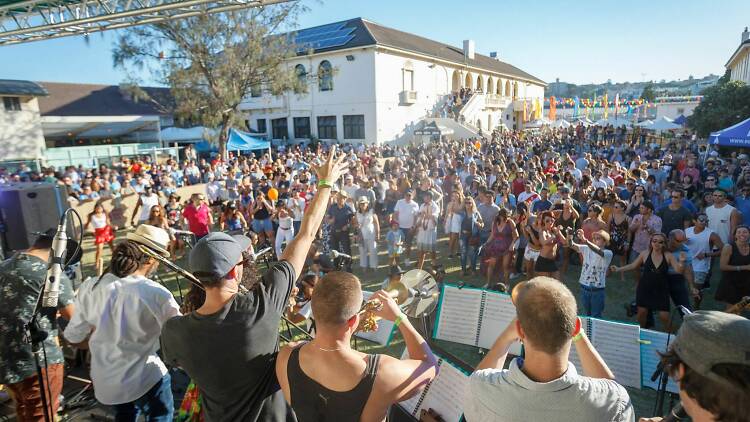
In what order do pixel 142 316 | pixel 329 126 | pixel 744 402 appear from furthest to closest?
pixel 329 126, pixel 142 316, pixel 744 402

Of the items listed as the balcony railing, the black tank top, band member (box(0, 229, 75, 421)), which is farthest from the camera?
the balcony railing

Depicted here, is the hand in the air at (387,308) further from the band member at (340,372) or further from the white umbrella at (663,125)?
the white umbrella at (663,125)

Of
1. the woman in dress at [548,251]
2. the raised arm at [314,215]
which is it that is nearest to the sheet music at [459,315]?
the woman in dress at [548,251]

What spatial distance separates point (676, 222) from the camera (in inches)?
281

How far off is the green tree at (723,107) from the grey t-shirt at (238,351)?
27.0 meters

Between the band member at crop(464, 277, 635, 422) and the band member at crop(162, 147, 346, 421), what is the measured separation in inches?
40.6

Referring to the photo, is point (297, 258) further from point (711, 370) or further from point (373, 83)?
point (373, 83)

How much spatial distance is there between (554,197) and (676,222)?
2308 mm

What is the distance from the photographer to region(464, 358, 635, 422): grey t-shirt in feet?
5.18

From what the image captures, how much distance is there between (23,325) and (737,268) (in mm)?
7551

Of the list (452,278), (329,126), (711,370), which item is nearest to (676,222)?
(452,278)

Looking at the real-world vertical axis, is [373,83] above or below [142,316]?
above

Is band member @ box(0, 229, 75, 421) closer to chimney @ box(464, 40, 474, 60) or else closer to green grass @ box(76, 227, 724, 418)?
green grass @ box(76, 227, 724, 418)

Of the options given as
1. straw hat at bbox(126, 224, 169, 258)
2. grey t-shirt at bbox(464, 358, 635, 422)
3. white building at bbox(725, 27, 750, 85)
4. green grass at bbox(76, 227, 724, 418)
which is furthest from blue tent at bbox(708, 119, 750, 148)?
white building at bbox(725, 27, 750, 85)
